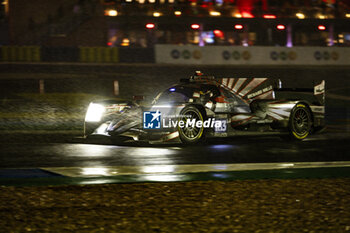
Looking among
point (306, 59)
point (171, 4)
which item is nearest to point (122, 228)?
point (306, 59)

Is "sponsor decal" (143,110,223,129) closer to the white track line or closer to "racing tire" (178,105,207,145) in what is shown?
"racing tire" (178,105,207,145)

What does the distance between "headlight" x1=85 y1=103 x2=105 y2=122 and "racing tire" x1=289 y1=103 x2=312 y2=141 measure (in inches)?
145

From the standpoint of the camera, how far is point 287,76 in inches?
1222

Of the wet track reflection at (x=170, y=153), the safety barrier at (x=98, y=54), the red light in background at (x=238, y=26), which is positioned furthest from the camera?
the red light in background at (x=238, y=26)

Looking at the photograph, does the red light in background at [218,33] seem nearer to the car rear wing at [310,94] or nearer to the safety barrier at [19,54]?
the safety barrier at [19,54]

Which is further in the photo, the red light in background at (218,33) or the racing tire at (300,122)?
the red light in background at (218,33)

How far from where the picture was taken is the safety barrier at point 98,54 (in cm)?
3719

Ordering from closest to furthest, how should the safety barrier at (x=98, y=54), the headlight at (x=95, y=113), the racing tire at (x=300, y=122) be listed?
the headlight at (x=95, y=113)
the racing tire at (x=300, y=122)
the safety barrier at (x=98, y=54)

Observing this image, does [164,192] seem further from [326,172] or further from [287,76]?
[287,76]

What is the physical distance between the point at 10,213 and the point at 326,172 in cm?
471

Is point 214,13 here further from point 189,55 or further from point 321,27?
point 189,55

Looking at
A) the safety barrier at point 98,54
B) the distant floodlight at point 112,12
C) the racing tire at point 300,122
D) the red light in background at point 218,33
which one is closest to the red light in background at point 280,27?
the red light in background at point 218,33

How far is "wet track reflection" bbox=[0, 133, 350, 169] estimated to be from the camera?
9.31 meters

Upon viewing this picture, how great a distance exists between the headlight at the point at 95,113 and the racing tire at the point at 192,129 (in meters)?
1.50
